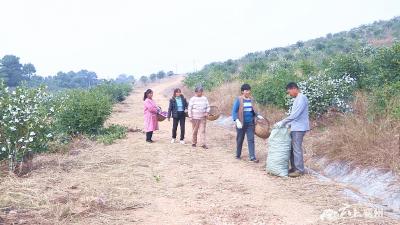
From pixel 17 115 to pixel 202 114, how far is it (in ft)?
14.9

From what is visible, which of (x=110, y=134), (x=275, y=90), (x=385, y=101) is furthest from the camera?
(x=275, y=90)

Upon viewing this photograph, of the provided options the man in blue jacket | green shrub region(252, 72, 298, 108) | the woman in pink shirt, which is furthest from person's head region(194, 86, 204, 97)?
green shrub region(252, 72, 298, 108)

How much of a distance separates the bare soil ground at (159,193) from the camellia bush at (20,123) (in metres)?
0.49

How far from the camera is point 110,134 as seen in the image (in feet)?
40.8

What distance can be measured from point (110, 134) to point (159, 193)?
5.80 meters

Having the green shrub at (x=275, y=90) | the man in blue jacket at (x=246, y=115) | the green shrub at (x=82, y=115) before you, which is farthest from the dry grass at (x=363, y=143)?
the green shrub at (x=82, y=115)

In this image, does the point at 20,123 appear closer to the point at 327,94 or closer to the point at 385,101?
the point at 385,101

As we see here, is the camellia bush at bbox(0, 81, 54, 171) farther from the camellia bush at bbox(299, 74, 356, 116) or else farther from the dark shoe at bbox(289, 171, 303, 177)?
the camellia bush at bbox(299, 74, 356, 116)

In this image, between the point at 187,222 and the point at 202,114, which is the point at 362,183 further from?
the point at 202,114

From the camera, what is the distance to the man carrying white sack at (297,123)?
7.90 m

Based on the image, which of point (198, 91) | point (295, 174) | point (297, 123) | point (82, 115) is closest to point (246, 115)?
point (297, 123)

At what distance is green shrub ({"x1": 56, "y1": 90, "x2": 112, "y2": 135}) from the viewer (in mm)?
12086

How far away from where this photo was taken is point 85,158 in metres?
9.52

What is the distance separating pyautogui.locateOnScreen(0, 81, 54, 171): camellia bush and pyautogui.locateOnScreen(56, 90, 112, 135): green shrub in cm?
341
